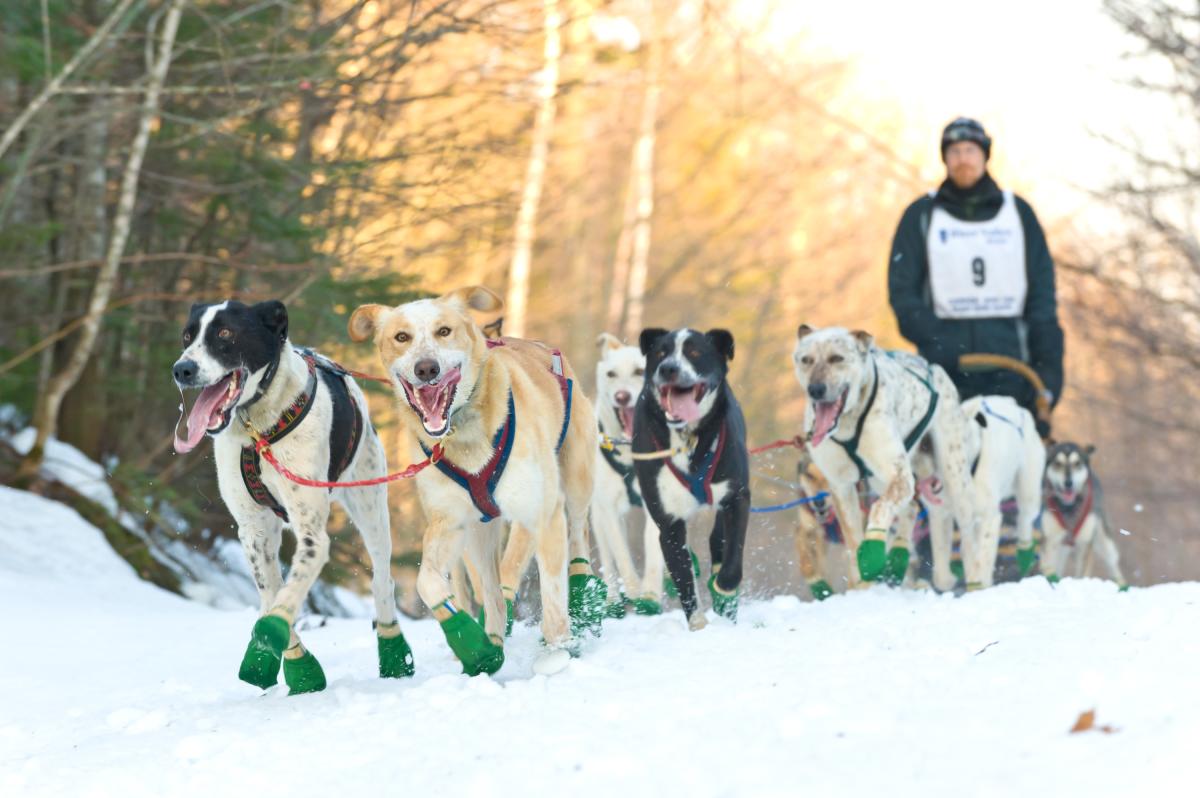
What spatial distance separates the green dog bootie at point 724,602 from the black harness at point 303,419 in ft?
5.46

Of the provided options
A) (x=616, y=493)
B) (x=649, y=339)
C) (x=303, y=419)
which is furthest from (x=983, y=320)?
(x=303, y=419)

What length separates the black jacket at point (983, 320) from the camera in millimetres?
8164

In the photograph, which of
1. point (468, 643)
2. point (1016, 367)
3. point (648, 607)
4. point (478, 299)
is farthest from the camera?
point (1016, 367)

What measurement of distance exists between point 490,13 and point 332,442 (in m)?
4.62

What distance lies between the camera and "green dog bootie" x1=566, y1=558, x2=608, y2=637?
5.74 metres

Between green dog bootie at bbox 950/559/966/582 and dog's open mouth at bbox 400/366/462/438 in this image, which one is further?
green dog bootie at bbox 950/559/966/582

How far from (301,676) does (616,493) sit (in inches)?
119

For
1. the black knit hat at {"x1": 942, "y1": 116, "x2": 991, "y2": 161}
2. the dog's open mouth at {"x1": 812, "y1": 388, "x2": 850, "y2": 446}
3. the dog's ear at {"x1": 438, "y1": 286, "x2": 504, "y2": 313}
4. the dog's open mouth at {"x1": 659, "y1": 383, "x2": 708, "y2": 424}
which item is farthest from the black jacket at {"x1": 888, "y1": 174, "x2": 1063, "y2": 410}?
the dog's ear at {"x1": 438, "y1": 286, "x2": 504, "y2": 313}

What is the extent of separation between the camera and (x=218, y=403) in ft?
15.8

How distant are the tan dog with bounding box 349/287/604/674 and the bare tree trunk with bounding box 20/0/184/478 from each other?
4127 mm

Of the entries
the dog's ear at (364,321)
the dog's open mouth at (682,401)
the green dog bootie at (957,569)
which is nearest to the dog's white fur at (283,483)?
the dog's ear at (364,321)

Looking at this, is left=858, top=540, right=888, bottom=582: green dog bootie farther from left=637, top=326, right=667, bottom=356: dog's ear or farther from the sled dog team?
left=637, top=326, right=667, bottom=356: dog's ear

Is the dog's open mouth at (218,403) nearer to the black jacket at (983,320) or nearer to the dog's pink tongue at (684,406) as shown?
the dog's pink tongue at (684,406)

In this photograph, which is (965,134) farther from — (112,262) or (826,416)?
(112,262)
